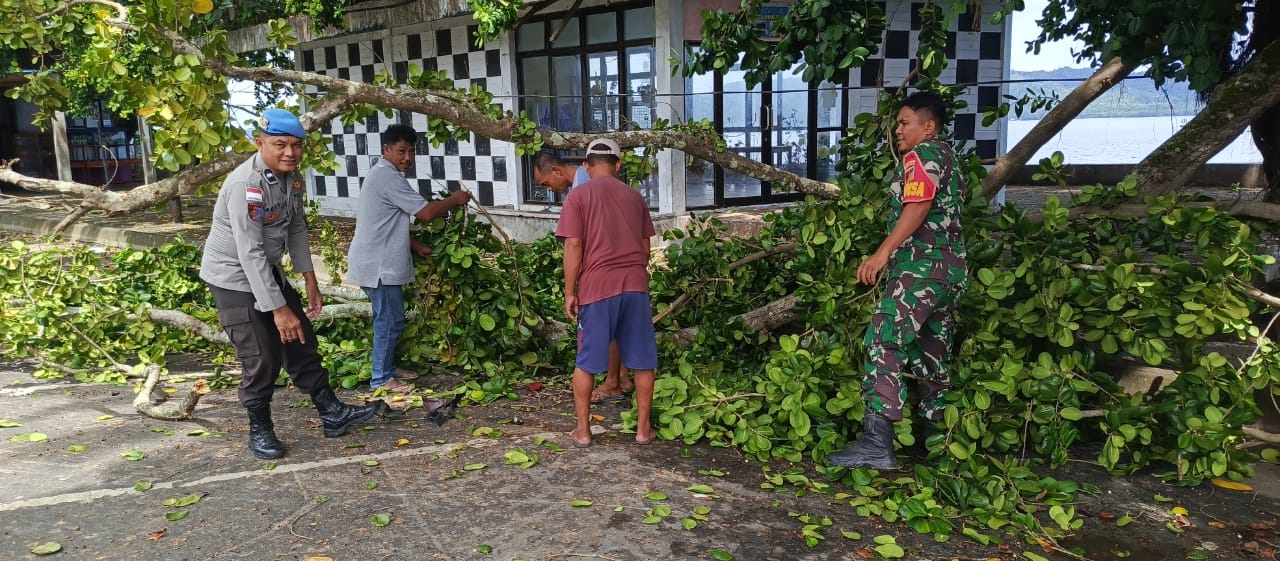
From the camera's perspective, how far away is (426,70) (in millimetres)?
11977

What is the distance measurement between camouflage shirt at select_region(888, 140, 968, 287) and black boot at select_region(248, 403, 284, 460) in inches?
122

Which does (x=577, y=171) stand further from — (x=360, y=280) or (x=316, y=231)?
(x=316, y=231)

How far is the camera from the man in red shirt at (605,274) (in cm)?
442

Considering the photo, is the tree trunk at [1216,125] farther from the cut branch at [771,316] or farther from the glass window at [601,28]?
the glass window at [601,28]

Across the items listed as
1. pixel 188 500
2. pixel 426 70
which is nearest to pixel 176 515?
pixel 188 500

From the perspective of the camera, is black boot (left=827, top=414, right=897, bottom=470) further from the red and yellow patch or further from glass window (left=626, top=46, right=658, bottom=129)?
glass window (left=626, top=46, right=658, bottom=129)

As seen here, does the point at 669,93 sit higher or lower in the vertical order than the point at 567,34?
lower

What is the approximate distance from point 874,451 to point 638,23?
7.77m

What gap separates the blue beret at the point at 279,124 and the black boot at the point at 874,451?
9.83ft

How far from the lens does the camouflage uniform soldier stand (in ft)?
13.1

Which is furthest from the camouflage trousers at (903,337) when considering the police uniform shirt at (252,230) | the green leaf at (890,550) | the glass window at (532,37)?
the glass window at (532,37)

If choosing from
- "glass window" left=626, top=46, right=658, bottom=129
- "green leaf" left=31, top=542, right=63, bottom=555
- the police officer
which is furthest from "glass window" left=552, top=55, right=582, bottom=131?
"green leaf" left=31, top=542, right=63, bottom=555

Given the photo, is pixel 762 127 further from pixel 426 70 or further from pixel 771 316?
pixel 771 316

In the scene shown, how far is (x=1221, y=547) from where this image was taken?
3453mm
